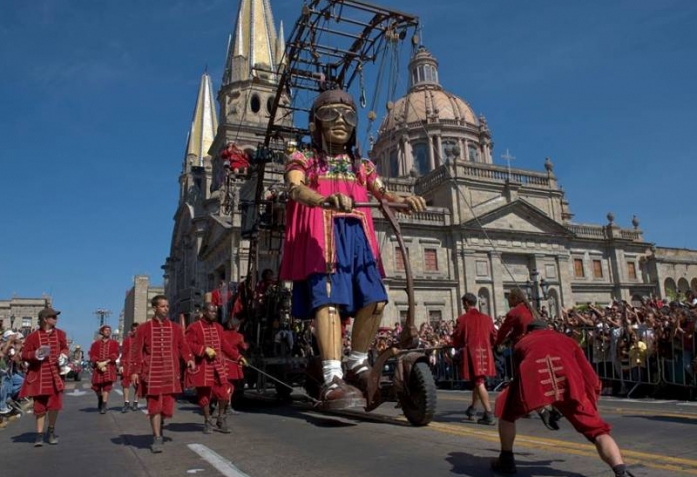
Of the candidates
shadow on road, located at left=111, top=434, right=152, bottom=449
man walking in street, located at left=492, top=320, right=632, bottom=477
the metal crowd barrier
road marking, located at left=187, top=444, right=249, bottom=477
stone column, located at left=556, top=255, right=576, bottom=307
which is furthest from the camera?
stone column, located at left=556, top=255, right=576, bottom=307

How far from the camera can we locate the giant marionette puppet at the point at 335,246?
642cm

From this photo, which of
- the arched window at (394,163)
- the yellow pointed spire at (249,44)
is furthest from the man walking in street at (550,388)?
the yellow pointed spire at (249,44)

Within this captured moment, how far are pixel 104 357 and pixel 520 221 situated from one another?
33.3 metres

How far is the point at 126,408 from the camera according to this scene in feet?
39.9

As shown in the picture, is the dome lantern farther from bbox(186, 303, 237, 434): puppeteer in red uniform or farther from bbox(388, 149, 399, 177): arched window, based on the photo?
bbox(186, 303, 237, 434): puppeteer in red uniform

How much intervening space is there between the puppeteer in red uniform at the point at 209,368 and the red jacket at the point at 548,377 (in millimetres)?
4252

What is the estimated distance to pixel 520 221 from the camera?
132 ft

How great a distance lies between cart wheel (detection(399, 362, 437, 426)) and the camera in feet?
19.7

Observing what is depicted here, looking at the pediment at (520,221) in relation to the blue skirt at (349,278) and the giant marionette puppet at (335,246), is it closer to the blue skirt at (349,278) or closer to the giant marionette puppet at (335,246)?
the giant marionette puppet at (335,246)

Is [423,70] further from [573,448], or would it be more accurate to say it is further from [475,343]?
[573,448]

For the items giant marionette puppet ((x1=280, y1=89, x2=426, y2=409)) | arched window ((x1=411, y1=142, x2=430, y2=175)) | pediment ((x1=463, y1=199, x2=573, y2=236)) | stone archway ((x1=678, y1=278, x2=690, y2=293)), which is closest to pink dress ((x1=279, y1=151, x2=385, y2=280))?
giant marionette puppet ((x1=280, y1=89, x2=426, y2=409))

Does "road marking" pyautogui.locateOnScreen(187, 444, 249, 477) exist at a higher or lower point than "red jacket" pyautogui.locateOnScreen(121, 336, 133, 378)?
lower

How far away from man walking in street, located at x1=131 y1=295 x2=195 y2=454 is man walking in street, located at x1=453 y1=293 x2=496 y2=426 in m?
3.70

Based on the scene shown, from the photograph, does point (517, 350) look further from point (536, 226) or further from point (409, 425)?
point (536, 226)
